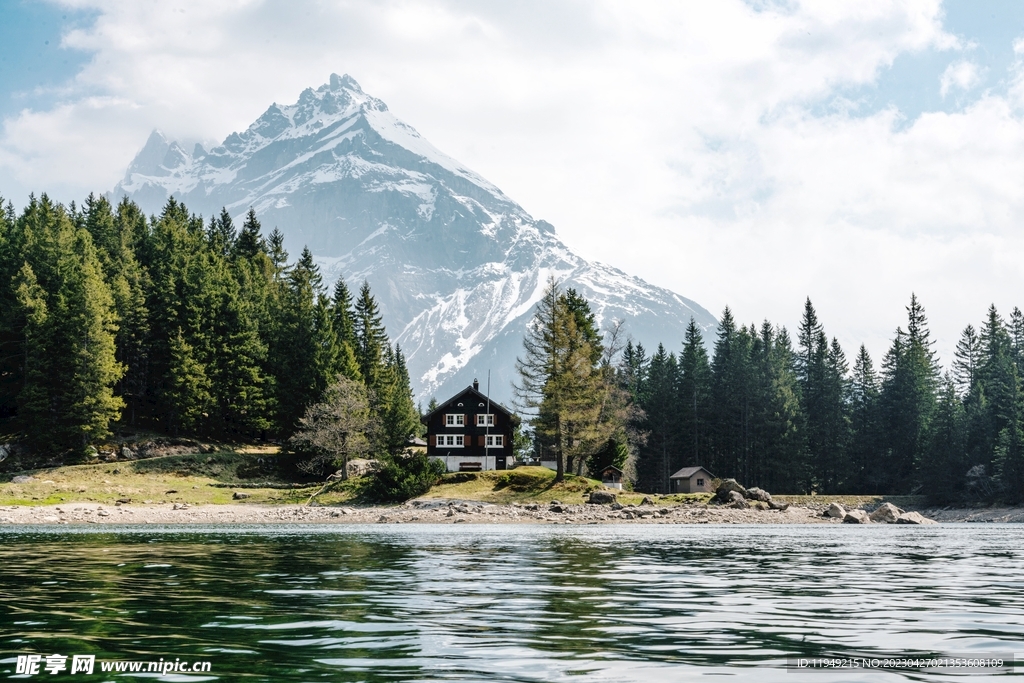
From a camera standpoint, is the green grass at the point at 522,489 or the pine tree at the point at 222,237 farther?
the pine tree at the point at 222,237

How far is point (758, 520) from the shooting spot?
6919 centimetres

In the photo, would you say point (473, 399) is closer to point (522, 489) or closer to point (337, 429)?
point (337, 429)

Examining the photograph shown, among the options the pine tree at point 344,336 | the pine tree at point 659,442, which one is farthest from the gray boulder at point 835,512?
the pine tree at point 344,336

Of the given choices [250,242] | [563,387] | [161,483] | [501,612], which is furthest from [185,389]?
[501,612]

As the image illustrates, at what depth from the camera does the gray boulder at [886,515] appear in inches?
2778

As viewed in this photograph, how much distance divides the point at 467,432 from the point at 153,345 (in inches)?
1373

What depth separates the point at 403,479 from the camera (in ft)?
254

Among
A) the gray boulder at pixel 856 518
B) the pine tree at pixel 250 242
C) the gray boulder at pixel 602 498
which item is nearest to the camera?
the gray boulder at pixel 856 518

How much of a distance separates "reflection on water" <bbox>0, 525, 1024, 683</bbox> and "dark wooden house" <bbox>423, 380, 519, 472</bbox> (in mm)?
70174

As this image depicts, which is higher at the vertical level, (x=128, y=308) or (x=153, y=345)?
(x=128, y=308)

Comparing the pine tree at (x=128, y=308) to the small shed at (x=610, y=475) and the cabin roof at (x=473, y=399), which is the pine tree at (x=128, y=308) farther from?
the small shed at (x=610, y=475)

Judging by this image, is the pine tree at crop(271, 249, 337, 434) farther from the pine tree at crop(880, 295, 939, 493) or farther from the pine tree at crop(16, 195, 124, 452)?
the pine tree at crop(880, 295, 939, 493)

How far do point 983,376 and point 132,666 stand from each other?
5052 inches

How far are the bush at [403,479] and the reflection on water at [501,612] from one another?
4776cm
